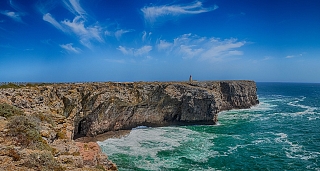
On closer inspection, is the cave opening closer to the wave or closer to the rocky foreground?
the rocky foreground

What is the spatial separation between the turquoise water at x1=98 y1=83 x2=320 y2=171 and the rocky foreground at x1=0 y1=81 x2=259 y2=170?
205 inches

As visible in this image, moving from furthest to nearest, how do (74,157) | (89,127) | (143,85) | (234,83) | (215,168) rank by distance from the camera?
(234,83) → (143,85) → (89,127) → (215,168) → (74,157)

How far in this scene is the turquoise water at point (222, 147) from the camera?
3466 centimetres

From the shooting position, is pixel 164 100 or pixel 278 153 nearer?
pixel 278 153

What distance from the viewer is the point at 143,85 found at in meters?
62.4

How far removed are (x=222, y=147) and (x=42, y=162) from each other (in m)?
37.6

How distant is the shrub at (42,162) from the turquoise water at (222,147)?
23069 mm

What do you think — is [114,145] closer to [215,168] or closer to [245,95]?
[215,168]

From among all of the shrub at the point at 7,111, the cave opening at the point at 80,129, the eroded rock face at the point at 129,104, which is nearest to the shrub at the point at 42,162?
the shrub at the point at 7,111

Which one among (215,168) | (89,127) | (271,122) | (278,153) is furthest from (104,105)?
(271,122)

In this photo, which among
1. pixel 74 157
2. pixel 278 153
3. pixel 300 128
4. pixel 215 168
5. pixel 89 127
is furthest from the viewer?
pixel 300 128

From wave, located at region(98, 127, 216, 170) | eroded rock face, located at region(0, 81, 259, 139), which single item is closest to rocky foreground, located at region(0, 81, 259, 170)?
eroded rock face, located at region(0, 81, 259, 139)

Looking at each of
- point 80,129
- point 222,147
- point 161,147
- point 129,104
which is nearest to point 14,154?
point 161,147

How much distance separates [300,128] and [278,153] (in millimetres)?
22683
